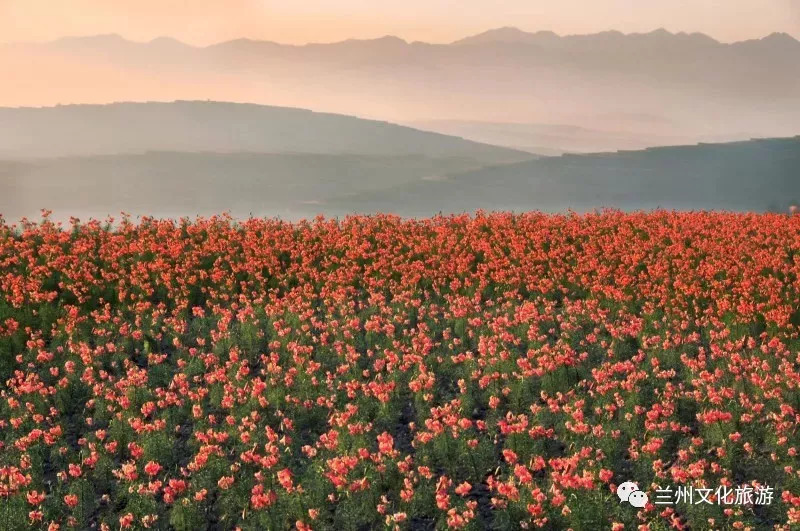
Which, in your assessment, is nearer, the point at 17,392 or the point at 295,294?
the point at 17,392

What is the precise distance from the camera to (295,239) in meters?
19.6

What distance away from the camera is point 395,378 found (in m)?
11.4

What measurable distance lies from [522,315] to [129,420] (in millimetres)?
6375

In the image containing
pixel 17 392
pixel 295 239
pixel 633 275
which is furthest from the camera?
pixel 295 239

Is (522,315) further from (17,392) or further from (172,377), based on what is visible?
(17,392)

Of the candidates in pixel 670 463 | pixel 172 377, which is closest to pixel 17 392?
pixel 172 377

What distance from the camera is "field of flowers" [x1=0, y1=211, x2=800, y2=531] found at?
836 centimetres

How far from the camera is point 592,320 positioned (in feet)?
45.9

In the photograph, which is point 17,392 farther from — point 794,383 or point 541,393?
point 794,383

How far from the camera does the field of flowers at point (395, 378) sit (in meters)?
8.36

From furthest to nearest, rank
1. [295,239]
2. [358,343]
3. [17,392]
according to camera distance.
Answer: [295,239] → [358,343] → [17,392]

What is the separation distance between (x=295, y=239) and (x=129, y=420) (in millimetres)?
9809

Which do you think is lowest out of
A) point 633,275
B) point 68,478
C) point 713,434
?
point 68,478

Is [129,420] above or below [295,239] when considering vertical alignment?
below
